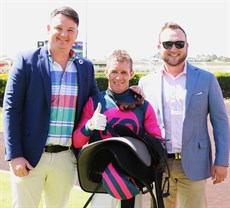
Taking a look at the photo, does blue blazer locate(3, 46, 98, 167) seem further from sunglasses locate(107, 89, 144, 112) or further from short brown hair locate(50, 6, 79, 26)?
sunglasses locate(107, 89, 144, 112)

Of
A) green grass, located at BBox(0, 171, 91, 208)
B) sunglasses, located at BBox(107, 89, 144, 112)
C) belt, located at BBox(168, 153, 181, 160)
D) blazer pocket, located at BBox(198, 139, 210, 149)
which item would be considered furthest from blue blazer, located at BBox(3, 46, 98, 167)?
green grass, located at BBox(0, 171, 91, 208)

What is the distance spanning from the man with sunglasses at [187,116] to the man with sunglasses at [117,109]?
54 centimetres

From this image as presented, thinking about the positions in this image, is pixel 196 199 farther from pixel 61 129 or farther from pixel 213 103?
pixel 61 129

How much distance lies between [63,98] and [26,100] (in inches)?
10.6

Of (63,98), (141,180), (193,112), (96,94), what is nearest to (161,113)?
(193,112)

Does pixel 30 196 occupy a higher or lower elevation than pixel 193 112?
lower

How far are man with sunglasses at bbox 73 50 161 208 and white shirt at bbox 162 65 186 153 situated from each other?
0.53 metres

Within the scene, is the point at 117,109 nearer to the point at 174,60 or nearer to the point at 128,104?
the point at 128,104

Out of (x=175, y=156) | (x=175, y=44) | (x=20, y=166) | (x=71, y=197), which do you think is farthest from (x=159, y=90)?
(x=71, y=197)

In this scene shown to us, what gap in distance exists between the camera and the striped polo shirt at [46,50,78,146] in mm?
2922

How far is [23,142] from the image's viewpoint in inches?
115

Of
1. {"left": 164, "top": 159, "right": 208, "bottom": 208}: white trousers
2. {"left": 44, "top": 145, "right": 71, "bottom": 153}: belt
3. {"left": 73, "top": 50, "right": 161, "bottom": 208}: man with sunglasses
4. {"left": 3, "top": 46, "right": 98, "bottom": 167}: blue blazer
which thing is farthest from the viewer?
{"left": 164, "top": 159, "right": 208, "bottom": 208}: white trousers

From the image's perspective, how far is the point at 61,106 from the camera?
2.95m

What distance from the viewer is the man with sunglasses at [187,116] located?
10.8 feet
